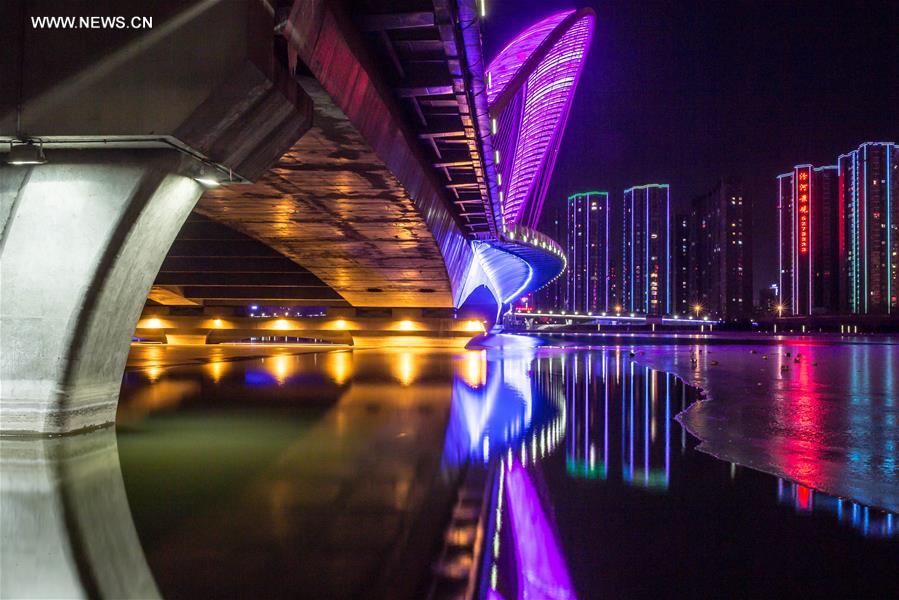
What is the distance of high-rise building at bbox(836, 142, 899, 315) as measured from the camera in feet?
433

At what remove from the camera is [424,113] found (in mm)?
16891

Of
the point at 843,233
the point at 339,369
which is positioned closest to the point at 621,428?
the point at 339,369

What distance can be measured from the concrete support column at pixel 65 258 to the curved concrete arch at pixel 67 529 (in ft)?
4.19

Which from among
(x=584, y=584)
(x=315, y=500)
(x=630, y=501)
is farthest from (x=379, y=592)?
(x=630, y=501)

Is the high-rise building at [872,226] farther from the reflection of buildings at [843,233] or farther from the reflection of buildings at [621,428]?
the reflection of buildings at [621,428]

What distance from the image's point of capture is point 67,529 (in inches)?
222

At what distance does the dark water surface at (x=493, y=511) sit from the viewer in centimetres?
454

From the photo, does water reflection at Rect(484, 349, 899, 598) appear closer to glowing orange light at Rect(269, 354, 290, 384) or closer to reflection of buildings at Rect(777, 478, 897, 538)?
reflection of buildings at Rect(777, 478, 897, 538)

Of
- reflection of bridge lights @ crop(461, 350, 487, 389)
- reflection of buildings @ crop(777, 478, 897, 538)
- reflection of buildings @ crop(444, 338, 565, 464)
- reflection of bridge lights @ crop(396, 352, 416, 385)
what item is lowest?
reflection of bridge lights @ crop(461, 350, 487, 389)

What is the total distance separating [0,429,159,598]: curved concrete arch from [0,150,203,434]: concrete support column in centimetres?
128

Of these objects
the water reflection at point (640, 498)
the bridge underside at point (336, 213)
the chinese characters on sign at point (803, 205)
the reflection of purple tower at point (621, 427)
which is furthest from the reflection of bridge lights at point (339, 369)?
the chinese characters on sign at point (803, 205)

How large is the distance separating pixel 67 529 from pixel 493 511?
3613mm

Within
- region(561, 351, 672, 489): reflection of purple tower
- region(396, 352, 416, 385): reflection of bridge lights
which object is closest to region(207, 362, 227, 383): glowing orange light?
region(396, 352, 416, 385): reflection of bridge lights

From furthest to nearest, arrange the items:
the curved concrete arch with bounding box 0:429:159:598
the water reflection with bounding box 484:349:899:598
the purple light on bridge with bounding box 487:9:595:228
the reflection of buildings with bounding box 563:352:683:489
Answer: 1. the purple light on bridge with bounding box 487:9:595:228
2. the reflection of buildings with bounding box 563:352:683:489
3. the water reflection with bounding box 484:349:899:598
4. the curved concrete arch with bounding box 0:429:159:598
